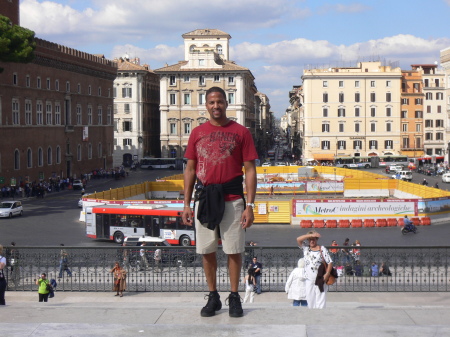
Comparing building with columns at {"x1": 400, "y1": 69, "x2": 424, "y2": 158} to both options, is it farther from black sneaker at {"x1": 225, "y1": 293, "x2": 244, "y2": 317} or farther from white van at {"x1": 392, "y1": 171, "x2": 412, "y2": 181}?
black sneaker at {"x1": 225, "y1": 293, "x2": 244, "y2": 317}

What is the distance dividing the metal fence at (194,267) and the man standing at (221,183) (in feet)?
28.3

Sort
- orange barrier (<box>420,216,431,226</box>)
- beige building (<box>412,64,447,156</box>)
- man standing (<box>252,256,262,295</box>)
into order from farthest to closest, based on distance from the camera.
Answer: beige building (<box>412,64,447,156</box>)
orange barrier (<box>420,216,431,226</box>)
man standing (<box>252,256,262,295</box>)

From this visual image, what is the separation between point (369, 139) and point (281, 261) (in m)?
70.3

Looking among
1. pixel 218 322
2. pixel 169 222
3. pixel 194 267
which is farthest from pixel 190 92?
pixel 218 322

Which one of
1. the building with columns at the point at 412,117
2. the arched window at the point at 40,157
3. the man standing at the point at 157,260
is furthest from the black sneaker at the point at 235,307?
the building with columns at the point at 412,117

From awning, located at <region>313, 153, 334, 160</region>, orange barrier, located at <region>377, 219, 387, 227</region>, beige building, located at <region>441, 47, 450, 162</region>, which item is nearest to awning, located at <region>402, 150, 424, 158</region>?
beige building, located at <region>441, 47, 450, 162</region>

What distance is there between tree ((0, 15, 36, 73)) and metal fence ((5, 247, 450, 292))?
85.3 ft

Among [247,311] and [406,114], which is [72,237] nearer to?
[247,311]

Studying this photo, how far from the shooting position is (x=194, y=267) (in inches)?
657

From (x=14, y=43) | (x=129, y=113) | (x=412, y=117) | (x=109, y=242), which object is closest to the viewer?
(x=109, y=242)

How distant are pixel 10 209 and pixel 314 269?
31327mm

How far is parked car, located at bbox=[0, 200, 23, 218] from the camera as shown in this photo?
124 feet

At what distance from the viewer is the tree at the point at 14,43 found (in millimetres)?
40656

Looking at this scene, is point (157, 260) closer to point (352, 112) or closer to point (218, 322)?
point (218, 322)
